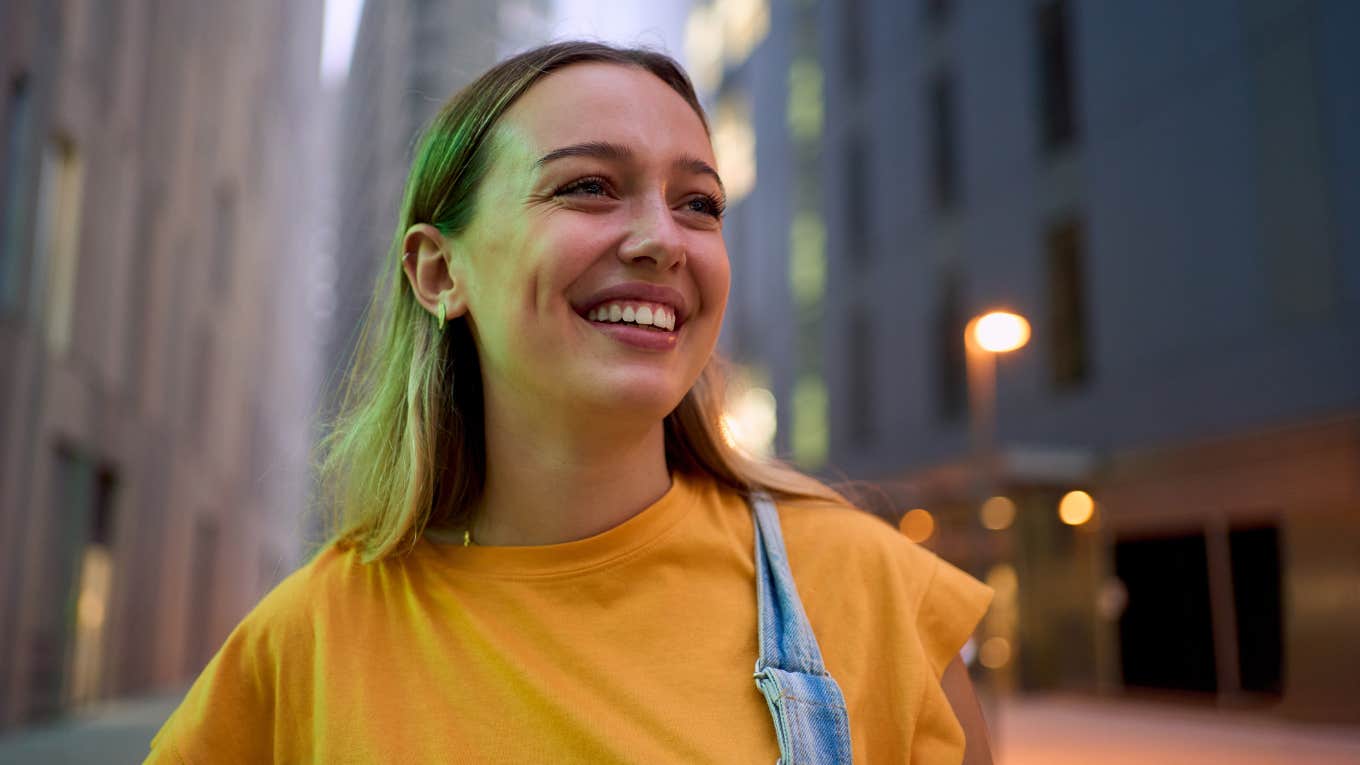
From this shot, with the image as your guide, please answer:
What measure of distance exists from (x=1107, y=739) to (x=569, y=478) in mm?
11940

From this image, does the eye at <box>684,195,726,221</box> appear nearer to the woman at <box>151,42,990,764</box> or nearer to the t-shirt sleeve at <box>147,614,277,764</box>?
the woman at <box>151,42,990,764</box>

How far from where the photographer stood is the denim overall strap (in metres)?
1.60

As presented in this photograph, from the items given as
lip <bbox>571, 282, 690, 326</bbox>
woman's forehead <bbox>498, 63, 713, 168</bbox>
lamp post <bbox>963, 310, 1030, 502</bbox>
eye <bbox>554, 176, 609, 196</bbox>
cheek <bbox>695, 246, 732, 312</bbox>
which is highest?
lamp post <bbox>963, 310, 1030, 502</bbox>

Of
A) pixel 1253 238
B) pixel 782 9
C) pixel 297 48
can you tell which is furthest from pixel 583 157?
pixel 297 48

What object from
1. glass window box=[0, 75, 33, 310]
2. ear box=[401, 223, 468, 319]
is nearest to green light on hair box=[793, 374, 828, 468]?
glass window box=[0, 75, 33, 310]

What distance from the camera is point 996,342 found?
11484 millimetres

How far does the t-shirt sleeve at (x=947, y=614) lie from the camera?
1760 mm

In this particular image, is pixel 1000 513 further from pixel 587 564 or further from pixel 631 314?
pixel 631 314

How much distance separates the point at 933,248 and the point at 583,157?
21.4m

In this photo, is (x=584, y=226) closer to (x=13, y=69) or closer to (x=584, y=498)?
(x=584, y=498)

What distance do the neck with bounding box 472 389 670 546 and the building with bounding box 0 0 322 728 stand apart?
0.71 m

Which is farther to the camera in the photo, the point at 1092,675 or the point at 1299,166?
A: the point at 1092,675

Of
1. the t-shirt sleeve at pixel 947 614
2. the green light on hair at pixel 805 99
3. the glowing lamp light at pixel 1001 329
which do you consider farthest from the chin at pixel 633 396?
the green light on hair at pixel 805 99

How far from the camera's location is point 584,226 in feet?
5.79
